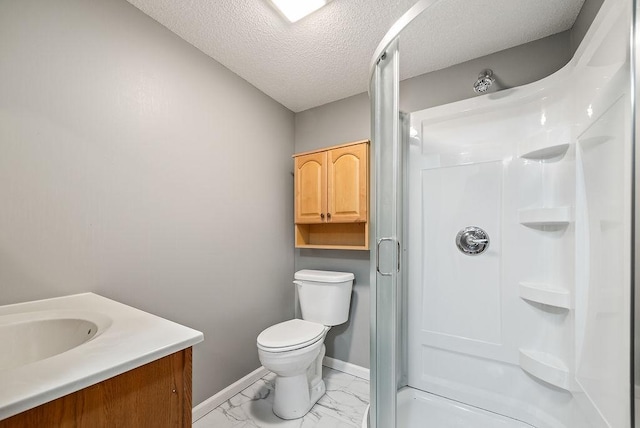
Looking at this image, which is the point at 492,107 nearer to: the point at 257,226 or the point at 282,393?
the point at 257,226

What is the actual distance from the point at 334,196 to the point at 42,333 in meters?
1.60

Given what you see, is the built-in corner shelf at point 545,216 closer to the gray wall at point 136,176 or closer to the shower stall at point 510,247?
the shower stall at point 510,247

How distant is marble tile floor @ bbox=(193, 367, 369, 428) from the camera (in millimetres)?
1543

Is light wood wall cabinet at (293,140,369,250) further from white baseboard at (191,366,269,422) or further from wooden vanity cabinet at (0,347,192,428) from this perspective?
wooden vanity cabinet at (0,347,192,428)

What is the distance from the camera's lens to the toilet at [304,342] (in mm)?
1526

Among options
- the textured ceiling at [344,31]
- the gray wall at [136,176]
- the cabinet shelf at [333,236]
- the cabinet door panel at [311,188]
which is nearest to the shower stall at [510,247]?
the textured ceiling at [344,31]

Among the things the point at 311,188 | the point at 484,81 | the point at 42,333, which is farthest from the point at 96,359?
the point at 484,81

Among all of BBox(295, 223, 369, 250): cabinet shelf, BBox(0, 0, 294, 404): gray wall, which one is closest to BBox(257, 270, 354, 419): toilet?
BBox(295, 223, 369, 250): cabinet shelf

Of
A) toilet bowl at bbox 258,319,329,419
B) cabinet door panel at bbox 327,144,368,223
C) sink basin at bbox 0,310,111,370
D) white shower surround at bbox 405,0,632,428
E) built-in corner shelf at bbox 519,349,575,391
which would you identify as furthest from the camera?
cabinet door panel at bbox 327,144,368,223

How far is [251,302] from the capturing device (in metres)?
2.00

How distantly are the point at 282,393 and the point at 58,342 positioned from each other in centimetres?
114

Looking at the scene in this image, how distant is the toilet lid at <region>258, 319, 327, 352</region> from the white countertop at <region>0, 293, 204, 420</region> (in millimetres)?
795

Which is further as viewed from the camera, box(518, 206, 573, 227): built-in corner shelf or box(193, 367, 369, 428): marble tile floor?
box(193, 367, 369, 428): marble tile floor

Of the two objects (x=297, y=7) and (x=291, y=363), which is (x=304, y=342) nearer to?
(x=291, y=363)
